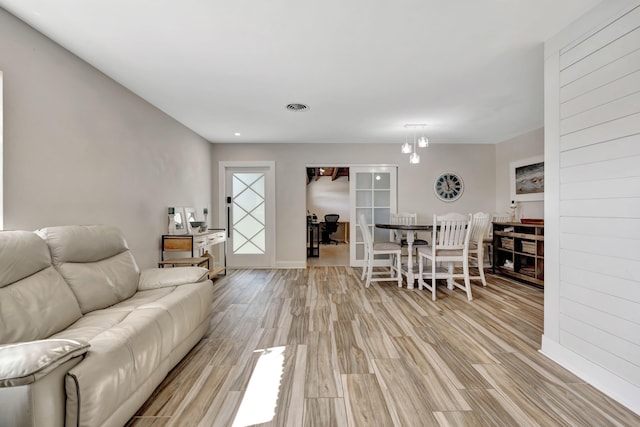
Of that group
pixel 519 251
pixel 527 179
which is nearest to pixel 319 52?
pixel 519 251

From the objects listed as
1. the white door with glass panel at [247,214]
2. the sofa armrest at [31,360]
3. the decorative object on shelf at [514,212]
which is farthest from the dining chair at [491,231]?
the sofa armrest at [31,360]

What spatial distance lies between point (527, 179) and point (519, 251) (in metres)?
1.26

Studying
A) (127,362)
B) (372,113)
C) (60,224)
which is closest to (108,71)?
(60,224)

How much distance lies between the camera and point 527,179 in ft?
15.3

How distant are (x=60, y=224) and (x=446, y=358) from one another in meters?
3.09

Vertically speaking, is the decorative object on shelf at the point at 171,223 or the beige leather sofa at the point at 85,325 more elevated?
the decorative object on shelf at the point at 171,223

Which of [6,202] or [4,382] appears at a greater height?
[6,202]

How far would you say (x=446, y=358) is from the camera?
6.84ft

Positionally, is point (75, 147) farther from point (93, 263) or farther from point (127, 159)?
point (93, 263)

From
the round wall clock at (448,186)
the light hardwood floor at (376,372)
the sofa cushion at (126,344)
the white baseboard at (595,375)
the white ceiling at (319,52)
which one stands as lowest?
the light hardwood floor at (376,372)

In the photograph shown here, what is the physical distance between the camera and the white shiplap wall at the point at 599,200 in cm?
157

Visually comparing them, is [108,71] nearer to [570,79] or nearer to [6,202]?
[6,202]

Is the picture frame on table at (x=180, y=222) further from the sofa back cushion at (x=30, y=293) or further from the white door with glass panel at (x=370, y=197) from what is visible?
the white door with glass panel at (x=370, y=197)

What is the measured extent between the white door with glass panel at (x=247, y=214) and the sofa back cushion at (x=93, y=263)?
309 centimetres
